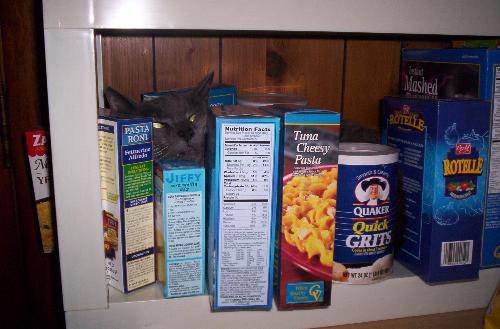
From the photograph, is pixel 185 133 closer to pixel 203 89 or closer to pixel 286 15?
pixel 203 89

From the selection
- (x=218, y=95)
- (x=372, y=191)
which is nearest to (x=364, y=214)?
(x=372, y=191)

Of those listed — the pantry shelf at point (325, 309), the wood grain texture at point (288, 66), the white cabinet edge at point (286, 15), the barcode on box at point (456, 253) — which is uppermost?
the white cabinet edge at point (286, 15)

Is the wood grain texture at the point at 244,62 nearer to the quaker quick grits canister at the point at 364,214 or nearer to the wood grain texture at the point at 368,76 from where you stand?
the wood grain texture at the point at 368,76

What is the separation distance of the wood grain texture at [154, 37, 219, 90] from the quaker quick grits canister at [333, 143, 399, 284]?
0.39 metres

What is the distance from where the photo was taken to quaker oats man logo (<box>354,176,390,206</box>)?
743 millimetres

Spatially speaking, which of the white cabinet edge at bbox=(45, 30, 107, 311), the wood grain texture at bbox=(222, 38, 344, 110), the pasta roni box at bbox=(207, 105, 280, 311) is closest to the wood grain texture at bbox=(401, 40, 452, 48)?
the wood grain texture at bbox=(222, 38, 344, 110)

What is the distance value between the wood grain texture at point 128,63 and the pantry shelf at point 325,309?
1.48 ft

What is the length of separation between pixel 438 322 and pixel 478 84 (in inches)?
16.9

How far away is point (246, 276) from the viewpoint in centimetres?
69

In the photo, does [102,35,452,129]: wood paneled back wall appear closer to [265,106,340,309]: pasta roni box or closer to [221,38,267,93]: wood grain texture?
[221,38,267,93]: wood grain texture

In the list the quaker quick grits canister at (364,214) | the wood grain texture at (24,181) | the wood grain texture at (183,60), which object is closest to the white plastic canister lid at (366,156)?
the quaker quick grits canister at (364,214)

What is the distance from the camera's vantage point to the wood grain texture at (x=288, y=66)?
1009 millimetres

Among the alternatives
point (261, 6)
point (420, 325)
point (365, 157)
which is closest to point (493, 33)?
point (365, 157)

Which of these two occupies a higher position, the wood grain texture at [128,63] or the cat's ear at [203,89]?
the wood grain texture at [128,63]
